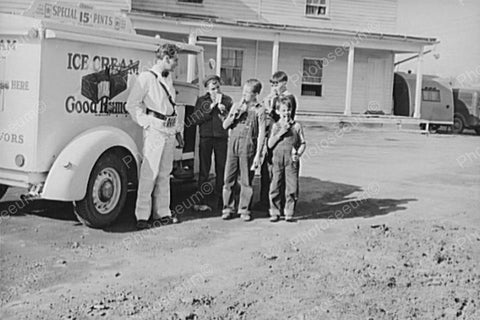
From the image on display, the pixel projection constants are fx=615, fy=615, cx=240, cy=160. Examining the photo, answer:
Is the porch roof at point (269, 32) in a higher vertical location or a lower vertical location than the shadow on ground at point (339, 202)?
higher

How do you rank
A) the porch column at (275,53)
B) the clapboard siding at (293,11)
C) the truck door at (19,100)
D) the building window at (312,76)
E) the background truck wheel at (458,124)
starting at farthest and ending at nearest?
the background truck wheel at (458,124), the building window at (312,76), the clapboard siding at (293,11), the porch column at (275,53), the truck door at (19,100)

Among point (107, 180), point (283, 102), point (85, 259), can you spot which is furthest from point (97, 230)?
point (283, 102)

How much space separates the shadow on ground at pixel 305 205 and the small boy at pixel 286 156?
1.31 ft

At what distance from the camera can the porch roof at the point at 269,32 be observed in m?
22.3

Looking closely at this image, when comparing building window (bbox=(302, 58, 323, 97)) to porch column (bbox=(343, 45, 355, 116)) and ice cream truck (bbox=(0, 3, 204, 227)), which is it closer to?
porch column (bbox=(343, 45, 355, 116))

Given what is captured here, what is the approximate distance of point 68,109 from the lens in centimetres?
715

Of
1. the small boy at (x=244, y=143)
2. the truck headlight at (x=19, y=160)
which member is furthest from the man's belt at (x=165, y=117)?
the truck headlight at (x=19, y=160)

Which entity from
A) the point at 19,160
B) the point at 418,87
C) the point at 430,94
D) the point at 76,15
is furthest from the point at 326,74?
the point at 19,160

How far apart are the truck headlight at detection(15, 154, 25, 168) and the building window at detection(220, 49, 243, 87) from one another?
1815 centimetres

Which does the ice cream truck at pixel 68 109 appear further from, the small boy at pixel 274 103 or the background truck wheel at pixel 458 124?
the background truck wheel at pixel 458 124

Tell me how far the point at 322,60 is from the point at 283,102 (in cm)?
1872

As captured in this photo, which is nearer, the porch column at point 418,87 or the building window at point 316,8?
the porch column at point 418,87

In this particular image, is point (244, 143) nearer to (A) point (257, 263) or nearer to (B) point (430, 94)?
(A) point (257, 263)

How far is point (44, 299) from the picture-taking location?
16.7 ft
